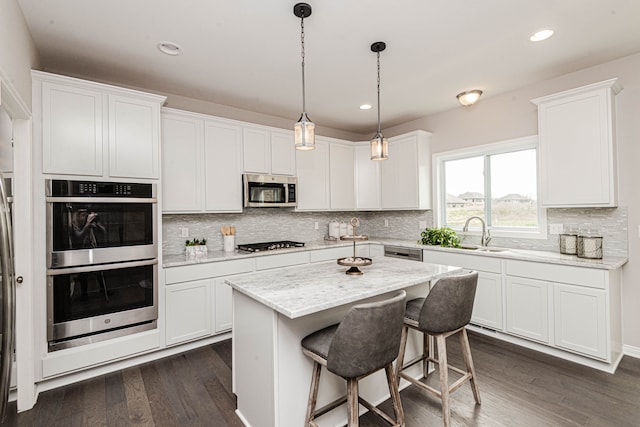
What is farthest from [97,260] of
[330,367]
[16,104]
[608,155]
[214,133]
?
[608,155]

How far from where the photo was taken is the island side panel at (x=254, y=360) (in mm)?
1700

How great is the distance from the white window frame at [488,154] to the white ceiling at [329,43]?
631mm

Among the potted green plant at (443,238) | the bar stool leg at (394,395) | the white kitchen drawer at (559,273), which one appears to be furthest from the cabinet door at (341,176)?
the bar stool leg at (394,395)

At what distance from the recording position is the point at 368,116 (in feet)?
14.9

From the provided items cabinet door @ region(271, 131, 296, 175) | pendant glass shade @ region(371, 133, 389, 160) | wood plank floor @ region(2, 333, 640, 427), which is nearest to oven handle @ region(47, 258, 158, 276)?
wood plank floor @ region(2, 333, 640, 427)

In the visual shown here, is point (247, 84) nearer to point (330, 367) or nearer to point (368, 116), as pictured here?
point (368, 116)

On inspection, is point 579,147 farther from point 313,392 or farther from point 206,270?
point 206,270

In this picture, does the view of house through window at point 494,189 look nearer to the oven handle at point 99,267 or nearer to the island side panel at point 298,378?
the island side panel at point 298,378

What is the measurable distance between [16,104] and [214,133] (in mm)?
1733

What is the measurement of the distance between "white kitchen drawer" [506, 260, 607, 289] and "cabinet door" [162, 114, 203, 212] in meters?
3.38

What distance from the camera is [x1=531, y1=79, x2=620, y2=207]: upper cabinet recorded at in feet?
8.92

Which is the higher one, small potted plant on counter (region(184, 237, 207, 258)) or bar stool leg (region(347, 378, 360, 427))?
small potted plant on counter (region(184, 237, 207, 258))

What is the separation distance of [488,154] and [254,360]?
3.64m

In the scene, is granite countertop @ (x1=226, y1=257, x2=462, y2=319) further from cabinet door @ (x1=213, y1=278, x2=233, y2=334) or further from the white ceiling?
the white ceiling
